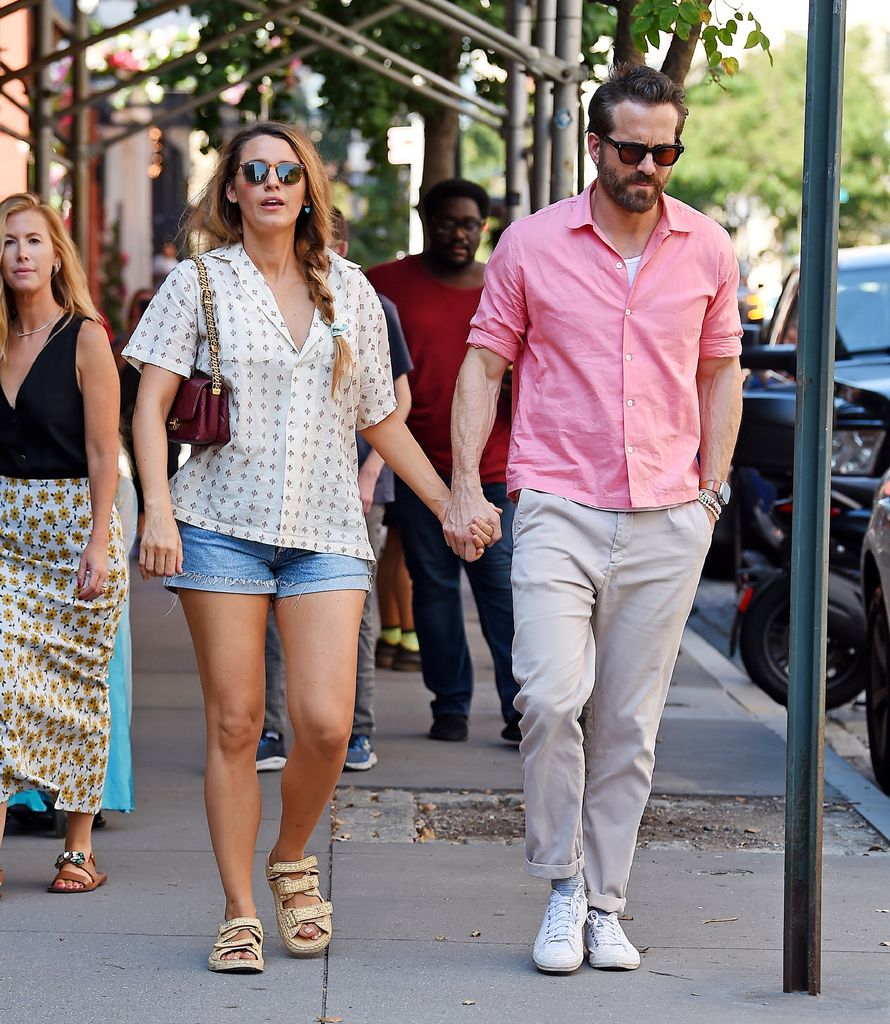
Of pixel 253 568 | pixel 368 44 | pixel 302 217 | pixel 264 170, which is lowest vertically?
pixel 253 568

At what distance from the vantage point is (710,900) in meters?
5.23

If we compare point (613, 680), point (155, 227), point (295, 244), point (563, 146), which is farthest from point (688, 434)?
point (155, 227)

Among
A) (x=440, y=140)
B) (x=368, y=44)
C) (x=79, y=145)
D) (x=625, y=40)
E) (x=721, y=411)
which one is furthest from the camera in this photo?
(x=440, y=140)

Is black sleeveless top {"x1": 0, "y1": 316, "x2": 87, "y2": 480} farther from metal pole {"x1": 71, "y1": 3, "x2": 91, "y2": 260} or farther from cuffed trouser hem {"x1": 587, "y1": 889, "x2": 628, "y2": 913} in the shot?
metal pole {"x1": 71, "y1": 3, "x2": 91, "y2": 260}

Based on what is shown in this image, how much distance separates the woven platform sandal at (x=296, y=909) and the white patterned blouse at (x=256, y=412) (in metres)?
0.77

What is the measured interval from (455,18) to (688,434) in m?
4.37

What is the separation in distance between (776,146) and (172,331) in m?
52.0

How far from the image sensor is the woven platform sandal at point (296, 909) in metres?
4.56

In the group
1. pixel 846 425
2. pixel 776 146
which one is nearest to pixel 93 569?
pixel 846 425

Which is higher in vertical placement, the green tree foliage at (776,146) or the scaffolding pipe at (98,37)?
the green tree foliage at (776,146)

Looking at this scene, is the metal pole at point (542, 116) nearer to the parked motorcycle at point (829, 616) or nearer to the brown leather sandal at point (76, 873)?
the parked motorcycle at point (829, 616)

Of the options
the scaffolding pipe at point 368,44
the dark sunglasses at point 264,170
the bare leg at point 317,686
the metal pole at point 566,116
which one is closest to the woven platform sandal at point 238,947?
the bare leg at point 317,686

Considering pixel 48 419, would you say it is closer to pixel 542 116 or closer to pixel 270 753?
pixel 270 753

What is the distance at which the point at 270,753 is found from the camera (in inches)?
273
